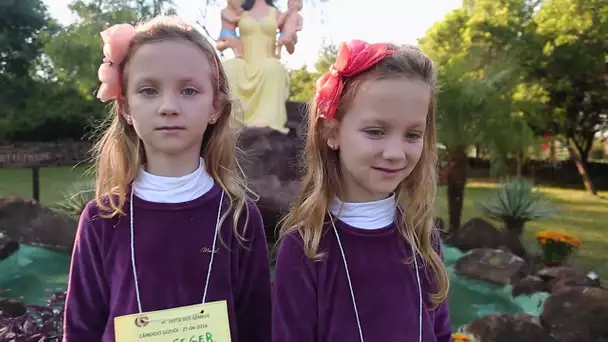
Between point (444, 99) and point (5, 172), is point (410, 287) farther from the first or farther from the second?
point (5, 172)

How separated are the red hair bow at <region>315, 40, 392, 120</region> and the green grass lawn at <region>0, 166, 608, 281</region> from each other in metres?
5.33

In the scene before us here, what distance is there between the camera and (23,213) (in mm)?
6262

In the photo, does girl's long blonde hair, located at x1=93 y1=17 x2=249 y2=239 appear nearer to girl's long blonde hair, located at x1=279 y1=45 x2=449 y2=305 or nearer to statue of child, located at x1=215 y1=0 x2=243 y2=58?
girl's long blonde hair, located at x1=279 y1=45 x2=449 y2=305

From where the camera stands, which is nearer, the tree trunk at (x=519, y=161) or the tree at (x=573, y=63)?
the tree trunk at (x=519, y=161)

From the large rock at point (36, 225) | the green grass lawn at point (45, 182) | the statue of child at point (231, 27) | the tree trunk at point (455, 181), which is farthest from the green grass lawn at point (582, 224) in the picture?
the green grass lawn at point (45, 182)

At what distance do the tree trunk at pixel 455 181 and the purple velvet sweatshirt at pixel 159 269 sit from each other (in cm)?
621

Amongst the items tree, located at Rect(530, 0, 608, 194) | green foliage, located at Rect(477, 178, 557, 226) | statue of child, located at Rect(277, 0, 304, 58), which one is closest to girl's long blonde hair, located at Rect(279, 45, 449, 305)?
statue of child, located at Rect(277, 0, 304, 58)

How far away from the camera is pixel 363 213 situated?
144cm

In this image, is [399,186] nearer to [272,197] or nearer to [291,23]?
[272,197]

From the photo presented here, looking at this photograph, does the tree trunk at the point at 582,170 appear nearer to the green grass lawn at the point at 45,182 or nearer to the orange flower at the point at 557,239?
the orange flower at the point at 557,239

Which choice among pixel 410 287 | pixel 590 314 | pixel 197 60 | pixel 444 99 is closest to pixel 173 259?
pixel 197 60

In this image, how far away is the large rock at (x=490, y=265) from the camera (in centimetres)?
511

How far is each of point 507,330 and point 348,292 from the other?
2347 mm

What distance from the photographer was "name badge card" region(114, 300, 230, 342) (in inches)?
49.1
